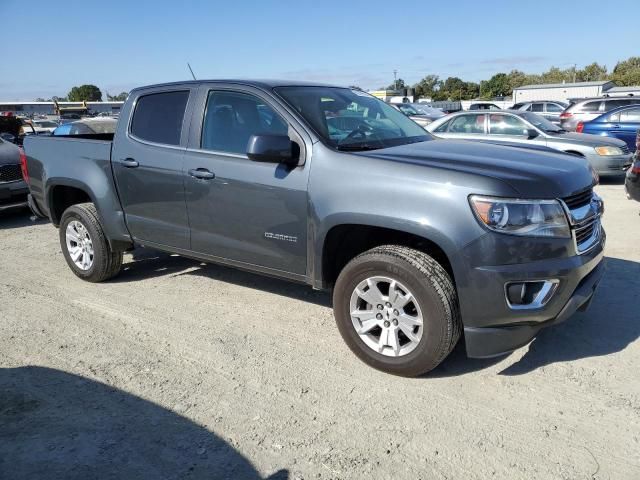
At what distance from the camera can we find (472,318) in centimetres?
308

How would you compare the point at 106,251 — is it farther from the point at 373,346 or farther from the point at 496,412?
the point at 496,412

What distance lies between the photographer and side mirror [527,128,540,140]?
31.0 ft

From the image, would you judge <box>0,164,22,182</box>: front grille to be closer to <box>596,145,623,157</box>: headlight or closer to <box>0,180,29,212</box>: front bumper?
<box>0,180,29,212</box>: front bumper

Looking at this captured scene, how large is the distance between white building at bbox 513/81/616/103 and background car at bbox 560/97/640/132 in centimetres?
4262

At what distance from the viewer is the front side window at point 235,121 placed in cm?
394

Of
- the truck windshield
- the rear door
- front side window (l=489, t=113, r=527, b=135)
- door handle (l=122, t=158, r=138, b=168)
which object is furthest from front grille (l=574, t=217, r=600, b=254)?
front side window (l=489, t=113, r=527, b=135)

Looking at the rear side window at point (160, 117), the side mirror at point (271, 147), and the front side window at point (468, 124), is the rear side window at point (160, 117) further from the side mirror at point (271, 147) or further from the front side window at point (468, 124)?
the front side window at point (468, 124)

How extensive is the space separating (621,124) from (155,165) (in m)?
11.6

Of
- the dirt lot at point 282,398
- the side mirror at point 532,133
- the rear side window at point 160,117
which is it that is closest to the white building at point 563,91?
the side mirror at point 532,133

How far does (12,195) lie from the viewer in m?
8.52

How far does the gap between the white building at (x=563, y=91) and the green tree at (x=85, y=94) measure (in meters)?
102

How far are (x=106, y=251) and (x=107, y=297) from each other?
467 millimetres

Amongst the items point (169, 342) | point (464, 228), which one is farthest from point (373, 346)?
point (169, 342)

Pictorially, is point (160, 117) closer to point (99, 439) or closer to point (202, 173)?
point (202, 173)
